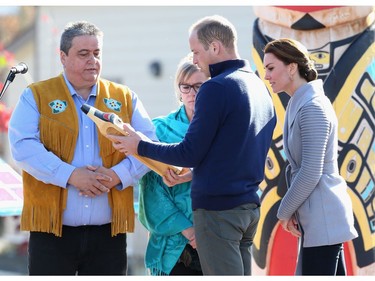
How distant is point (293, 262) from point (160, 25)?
6.29m

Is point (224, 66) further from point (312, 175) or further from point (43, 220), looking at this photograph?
point (43, 220)

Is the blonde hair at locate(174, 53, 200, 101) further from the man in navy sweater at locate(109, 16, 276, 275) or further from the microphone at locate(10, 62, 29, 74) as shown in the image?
the microphone at locate(10, 62, 29, 74)

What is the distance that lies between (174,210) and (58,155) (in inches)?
24.2

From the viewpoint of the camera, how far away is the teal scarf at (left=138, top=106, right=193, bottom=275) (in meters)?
3.98

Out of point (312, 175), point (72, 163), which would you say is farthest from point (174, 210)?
point (312, 175)

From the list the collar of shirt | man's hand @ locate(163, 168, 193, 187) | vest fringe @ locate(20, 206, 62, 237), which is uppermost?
the collar of shirt

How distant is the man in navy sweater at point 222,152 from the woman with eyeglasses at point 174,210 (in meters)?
0.51

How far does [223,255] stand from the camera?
11.1 feet

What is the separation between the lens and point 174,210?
399 centimetres

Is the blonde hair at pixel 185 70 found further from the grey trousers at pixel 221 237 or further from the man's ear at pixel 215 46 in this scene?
the grey trousers at pixel 221 237

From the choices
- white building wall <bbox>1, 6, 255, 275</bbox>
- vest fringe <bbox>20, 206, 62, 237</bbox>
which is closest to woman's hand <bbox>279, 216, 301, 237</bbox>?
vest fringe <bbox>20, 206, 62, 237</bbox>

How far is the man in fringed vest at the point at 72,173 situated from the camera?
3742 mm

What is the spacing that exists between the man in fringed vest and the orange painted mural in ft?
3.86
